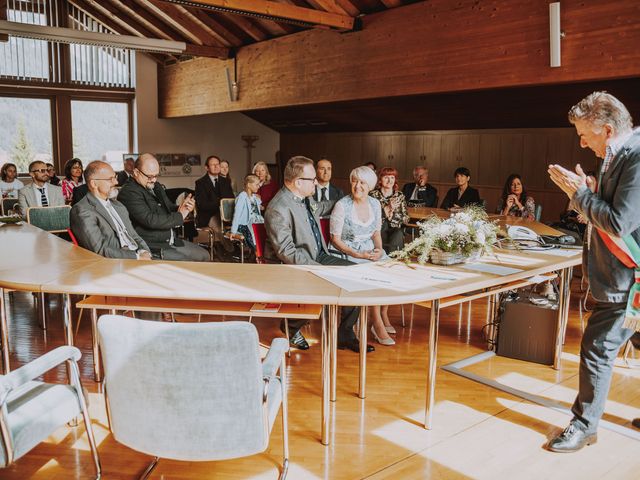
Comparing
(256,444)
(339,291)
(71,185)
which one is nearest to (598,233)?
(339,291)

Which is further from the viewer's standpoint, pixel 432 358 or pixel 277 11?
pixel 277 11

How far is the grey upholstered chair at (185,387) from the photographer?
6.40ft

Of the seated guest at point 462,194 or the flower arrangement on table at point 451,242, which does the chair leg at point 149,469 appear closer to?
the flower arrangement on table at point 451,242

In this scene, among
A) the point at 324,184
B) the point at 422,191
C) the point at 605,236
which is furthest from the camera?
the point at 422,191

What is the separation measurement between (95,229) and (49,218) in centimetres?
195

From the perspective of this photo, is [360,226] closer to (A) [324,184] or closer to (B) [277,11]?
(A) [324,184]

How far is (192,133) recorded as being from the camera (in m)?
14.8

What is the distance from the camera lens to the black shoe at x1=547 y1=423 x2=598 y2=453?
9.61ft

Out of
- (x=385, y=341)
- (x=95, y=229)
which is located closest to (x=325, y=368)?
(x=385, y=341)

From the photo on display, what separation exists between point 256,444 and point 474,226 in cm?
215

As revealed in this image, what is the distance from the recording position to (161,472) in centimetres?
275

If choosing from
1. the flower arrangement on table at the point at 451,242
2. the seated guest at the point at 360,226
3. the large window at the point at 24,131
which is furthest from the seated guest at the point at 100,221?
the large window at the point at 24,131

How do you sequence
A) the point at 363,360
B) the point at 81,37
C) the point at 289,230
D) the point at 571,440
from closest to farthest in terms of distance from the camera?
the point at 571,440, the point at 363,360, the point at 289,230, the point at 81,37

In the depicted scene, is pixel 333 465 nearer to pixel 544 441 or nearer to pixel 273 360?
pixel 273 360
